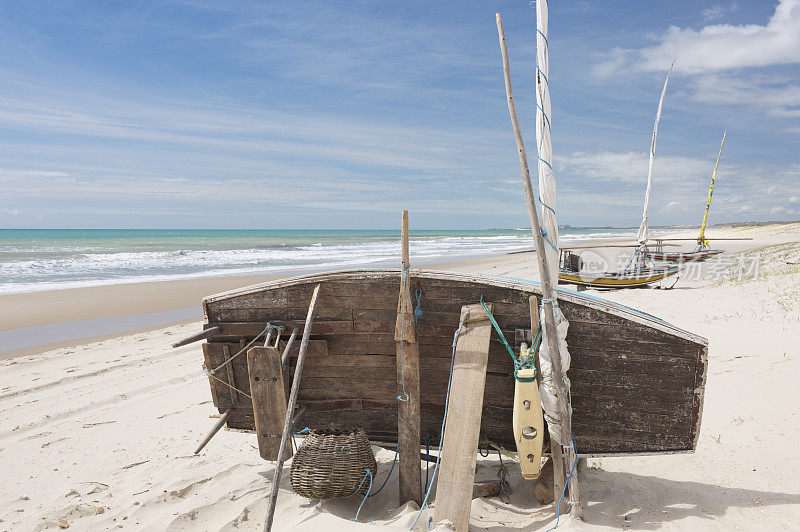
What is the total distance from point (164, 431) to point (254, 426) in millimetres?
1731

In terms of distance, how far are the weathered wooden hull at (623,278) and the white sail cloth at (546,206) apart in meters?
11.7

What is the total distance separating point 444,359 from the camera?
12.8ft

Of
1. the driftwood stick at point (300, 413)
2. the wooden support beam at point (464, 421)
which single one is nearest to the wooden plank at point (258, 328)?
the driftwood stick at point (300, 413)

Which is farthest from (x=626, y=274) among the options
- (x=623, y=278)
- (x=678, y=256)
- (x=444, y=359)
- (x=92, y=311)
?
(x=92, y=311)

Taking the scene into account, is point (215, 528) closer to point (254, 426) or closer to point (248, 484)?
point (248, 484)

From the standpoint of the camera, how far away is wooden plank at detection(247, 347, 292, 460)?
3.92 m

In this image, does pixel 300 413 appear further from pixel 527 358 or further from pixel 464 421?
pixel 527 358

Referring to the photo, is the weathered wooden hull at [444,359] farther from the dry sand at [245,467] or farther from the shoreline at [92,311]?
the shoreline at [92,311]

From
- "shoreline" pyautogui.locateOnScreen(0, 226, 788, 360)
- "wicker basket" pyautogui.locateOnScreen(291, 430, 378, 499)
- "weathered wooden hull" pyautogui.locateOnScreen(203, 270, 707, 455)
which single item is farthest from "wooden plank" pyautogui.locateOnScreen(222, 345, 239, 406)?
"shoreline" pyautogui.locateOnScreen(0, 226, 788, 360)

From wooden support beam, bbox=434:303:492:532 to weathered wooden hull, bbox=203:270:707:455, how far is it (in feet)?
0.70

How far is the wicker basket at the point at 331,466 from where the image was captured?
3.72 metres

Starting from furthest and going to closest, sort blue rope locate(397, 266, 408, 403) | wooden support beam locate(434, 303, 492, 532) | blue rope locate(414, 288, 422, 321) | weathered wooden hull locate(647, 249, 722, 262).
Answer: weathered wooden hull locate(647, 249, 722, 262) → blue rope locate(414, 288, 422, 321) → blue rope locate(397, 266, 408, 403) → wooden support beam locate(434, 303, 492, 532)

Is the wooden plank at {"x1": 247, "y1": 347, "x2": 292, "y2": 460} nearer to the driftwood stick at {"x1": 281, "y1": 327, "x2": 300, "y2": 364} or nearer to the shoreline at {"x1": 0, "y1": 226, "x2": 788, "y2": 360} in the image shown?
the driftwood stick at {"x1": 281, "y1": 327, "x2": 300, "y2": 364}

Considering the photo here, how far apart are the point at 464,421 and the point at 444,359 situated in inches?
24.3
